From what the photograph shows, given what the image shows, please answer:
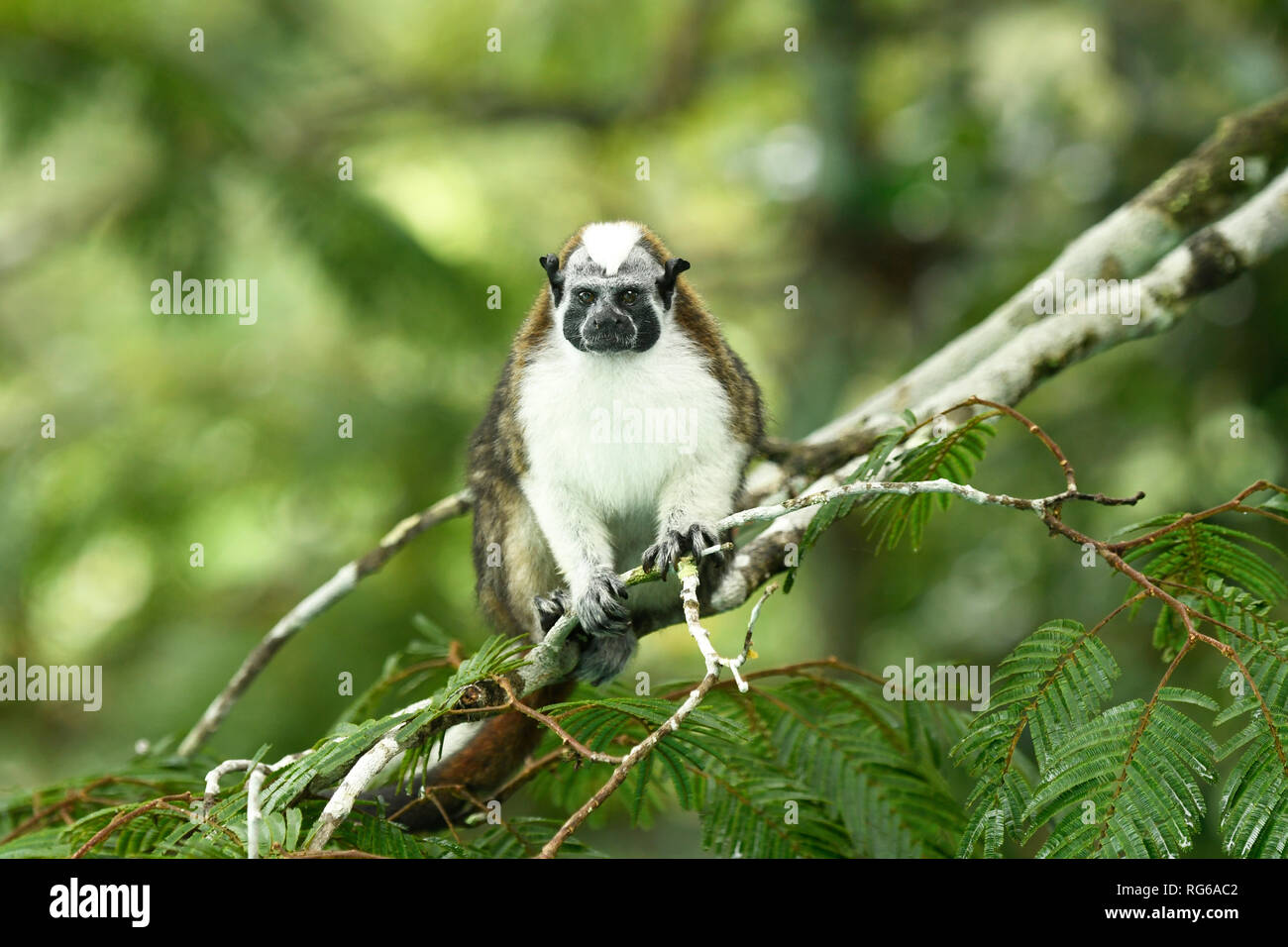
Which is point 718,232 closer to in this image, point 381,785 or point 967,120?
point 967,120

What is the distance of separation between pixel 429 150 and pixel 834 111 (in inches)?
139

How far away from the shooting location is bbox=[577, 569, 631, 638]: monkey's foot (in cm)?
290

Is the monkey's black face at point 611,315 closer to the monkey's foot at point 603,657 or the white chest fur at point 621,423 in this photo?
the white chest fur at point 621,423

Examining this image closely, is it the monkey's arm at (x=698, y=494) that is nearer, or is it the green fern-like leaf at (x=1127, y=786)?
the green fern-like leaf at (x=1127, y=786)

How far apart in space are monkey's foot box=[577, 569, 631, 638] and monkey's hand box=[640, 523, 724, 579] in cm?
15

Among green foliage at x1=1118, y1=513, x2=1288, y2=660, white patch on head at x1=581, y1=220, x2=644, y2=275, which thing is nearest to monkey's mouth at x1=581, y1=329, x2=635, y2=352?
Answer: white patch on head at x1=581, y1=220, x2=644, y2=275

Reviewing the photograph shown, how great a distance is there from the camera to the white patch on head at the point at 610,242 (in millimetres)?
3072

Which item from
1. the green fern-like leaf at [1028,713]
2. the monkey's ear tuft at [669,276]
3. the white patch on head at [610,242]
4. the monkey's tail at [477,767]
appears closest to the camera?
the green fern-like leaf at [1028,713]

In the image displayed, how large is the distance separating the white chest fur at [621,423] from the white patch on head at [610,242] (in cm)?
25

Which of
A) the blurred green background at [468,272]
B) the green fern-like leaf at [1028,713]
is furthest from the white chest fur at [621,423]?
the blurred green background at [468,272]

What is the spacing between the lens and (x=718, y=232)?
1027 centimetres

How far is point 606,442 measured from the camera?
3084 millimetres

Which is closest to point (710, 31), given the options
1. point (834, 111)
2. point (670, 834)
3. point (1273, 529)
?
point (834, 111)

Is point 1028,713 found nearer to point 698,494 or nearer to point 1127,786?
point 1127,786
